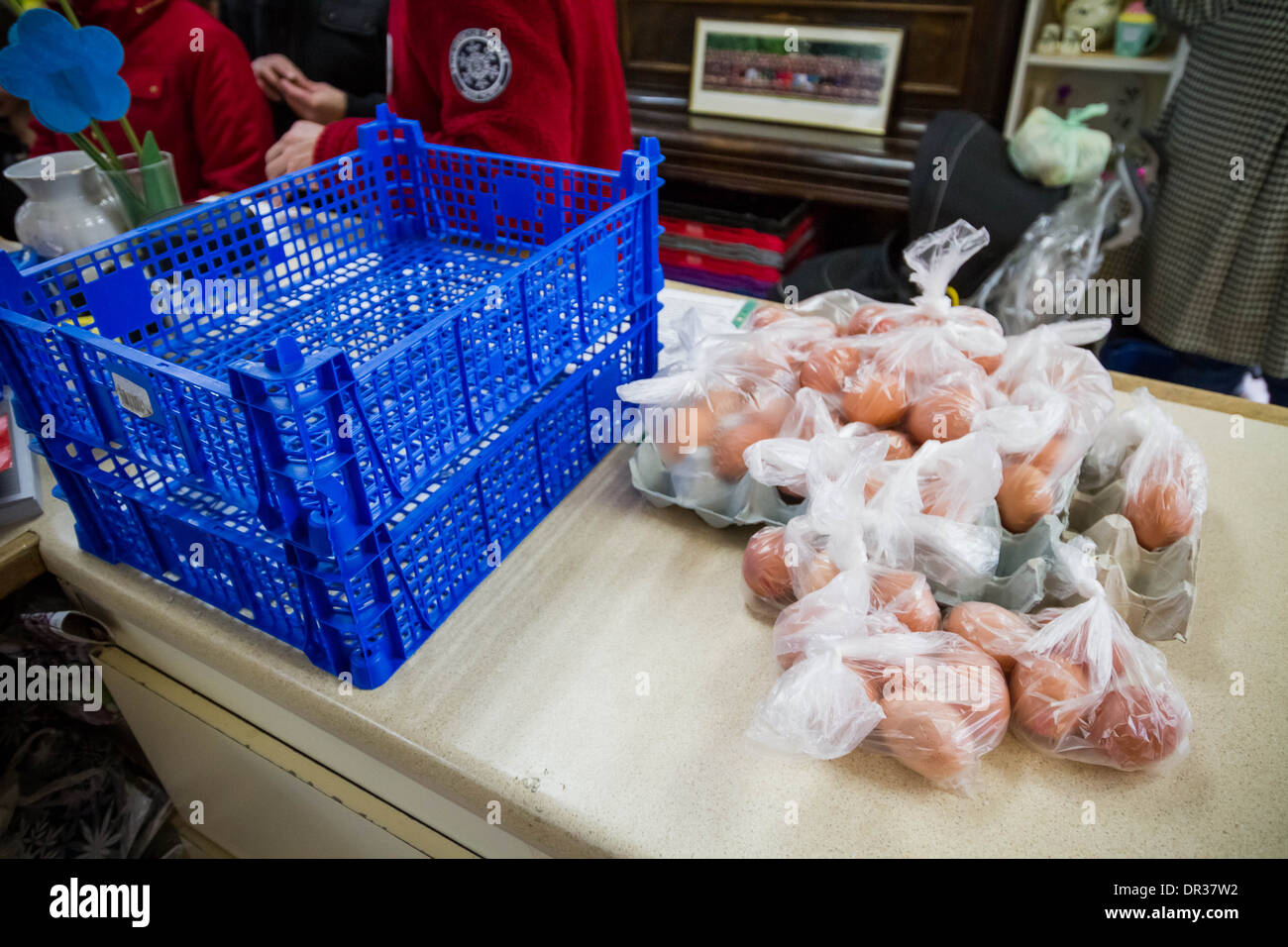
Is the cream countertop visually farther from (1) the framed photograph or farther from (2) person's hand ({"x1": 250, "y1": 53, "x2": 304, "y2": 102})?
(1) the framed photograph

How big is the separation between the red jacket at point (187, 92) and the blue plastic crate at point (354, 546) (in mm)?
1162

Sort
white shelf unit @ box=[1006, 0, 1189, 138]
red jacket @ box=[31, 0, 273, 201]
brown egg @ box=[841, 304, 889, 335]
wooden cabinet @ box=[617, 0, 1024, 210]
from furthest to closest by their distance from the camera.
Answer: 1. wooden cabinet @ box=[617, 0, 1024, 210]
2. white shelf unit @ box=[1006, 0, 1189, 138]
3. red jacket @ box=[31, 0, 273, 201]
4. brown egg @ box=[841, 304, 889, 335]

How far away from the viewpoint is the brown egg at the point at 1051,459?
76cm

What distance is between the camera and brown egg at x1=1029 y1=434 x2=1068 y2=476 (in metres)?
0.76

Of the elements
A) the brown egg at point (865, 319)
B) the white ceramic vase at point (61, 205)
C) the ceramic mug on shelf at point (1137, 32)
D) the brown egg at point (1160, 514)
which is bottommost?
the brown egg at point (1160, 514)

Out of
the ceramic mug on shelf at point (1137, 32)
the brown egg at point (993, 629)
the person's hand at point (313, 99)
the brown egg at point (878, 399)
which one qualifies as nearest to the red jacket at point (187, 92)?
the person's hand at point (313, 99)

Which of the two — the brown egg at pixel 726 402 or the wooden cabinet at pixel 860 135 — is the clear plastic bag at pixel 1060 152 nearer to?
the wooden cabinet at pixel 860 135

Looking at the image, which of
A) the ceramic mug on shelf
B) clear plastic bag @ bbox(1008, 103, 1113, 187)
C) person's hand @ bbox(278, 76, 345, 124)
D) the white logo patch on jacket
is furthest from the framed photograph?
the white logo patch on jacket

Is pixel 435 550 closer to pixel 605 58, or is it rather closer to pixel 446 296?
pixel 446 296

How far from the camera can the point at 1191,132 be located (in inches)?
73.2

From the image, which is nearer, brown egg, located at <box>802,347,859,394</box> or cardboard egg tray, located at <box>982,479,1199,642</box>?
cardboard egg tray, located at <box>982,479,1199,642</box>

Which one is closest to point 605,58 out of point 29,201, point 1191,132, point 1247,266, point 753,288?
point 29,201

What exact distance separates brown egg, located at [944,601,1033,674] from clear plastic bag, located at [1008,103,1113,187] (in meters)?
1.17

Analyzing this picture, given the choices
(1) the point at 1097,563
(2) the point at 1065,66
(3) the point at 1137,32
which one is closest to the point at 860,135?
(2) the point at 1065,66
